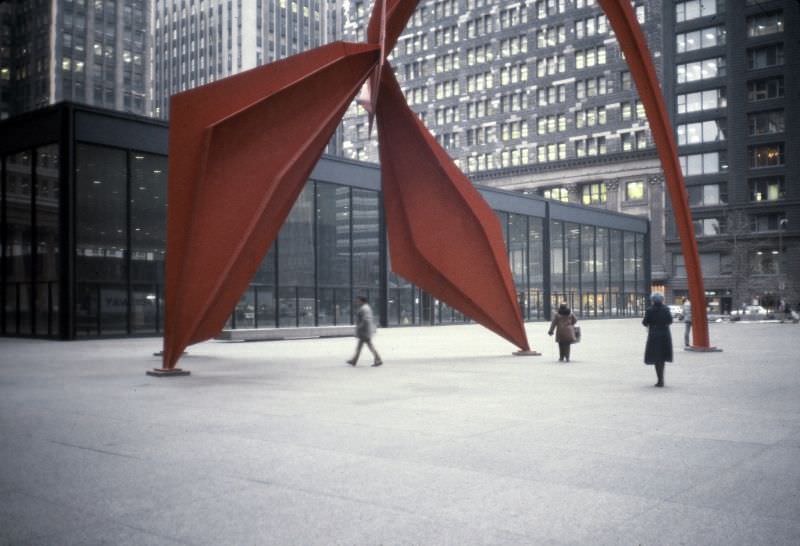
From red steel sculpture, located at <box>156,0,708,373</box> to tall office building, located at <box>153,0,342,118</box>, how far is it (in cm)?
10592

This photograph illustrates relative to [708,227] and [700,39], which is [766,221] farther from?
[700,39]

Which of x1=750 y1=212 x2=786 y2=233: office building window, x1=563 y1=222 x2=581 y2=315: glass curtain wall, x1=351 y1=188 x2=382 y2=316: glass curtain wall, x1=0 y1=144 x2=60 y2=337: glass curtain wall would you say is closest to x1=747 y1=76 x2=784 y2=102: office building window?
x1=750 y1=212 x2=786 y2=233: office building window

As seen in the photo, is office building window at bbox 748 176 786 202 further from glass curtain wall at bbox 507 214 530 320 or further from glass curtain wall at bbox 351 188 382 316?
glass curtain wall at bbox 351 188 382 316

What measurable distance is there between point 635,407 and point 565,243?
46.5m

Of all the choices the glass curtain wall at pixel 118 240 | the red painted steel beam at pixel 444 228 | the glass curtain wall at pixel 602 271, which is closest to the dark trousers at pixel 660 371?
the red painted steel beam at pixel 444 228

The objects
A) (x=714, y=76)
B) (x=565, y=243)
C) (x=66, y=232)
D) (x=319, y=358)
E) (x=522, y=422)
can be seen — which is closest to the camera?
(x=522, y=422)

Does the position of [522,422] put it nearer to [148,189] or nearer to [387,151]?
[387,151]

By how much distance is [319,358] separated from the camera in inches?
765

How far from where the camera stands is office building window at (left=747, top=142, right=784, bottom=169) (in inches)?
2788

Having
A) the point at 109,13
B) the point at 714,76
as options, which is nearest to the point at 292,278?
the point at 714,76

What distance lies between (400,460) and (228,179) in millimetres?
9372

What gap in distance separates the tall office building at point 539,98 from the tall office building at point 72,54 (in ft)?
110

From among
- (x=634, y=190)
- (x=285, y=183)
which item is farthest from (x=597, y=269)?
(x=285, y=183)

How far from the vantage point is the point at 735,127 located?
72.1 m
